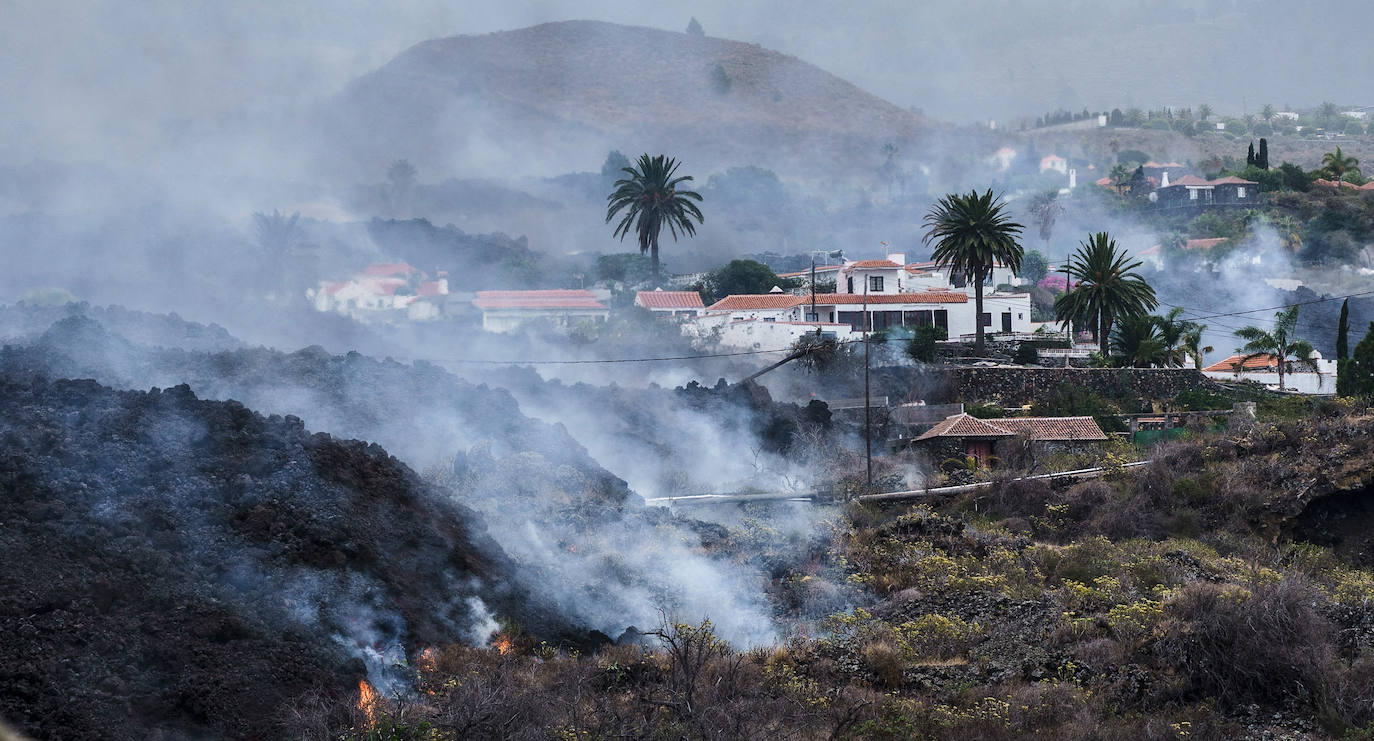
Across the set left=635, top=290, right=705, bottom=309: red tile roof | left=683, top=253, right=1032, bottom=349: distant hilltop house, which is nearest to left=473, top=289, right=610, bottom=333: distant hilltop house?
left=635, top=290, right=705, bottom=309: red tile roof

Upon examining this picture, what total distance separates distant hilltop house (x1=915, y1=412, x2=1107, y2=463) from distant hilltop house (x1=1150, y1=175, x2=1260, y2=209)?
77.9 m

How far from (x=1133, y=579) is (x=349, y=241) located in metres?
79.9

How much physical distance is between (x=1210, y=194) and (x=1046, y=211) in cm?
1411

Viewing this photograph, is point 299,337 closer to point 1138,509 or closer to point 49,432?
point 49,432

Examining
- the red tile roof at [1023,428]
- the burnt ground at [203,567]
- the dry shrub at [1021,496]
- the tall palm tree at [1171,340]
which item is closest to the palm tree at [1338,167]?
the tall palm tree at [1171,340]

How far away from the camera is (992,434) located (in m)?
45.7

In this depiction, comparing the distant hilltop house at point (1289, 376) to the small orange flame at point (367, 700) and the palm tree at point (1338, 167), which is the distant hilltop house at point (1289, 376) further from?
the palm tree at point (1338, 167)

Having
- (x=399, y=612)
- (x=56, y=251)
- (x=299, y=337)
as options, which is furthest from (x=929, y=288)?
(x=399, y=612)

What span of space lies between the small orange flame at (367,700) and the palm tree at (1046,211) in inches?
4075

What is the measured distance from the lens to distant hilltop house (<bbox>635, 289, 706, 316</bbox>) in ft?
235

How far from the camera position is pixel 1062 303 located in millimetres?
62469

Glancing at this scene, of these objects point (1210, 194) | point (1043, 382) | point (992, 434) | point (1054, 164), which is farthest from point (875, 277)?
point (1054, 164)

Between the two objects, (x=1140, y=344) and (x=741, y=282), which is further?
(x=741, y=282)

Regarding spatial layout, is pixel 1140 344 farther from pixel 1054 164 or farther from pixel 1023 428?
pixel 1054 164
